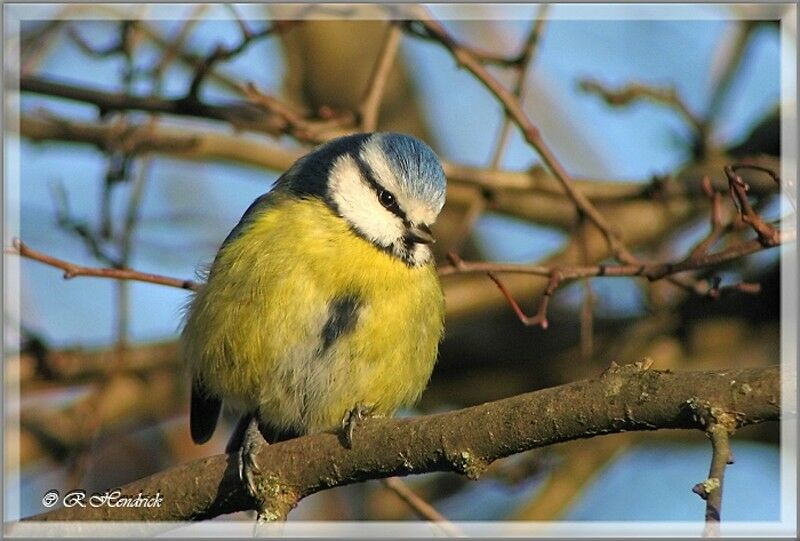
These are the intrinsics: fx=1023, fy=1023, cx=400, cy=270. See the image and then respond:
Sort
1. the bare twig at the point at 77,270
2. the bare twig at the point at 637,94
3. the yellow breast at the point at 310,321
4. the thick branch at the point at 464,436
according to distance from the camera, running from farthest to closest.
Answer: the bare twig at the point at 637,94 < the yellow breast at the point at 310,321 < the bare twig at the point at 77,270 < the thick branch at the point at 464,436

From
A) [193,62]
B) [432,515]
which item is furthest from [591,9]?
[432,515]

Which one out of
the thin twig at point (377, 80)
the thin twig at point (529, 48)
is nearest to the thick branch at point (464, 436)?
the thin twig at point (377, 80)

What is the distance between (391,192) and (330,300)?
350 millimetres

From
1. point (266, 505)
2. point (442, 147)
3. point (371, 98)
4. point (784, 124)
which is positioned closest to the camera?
point (266, 505)

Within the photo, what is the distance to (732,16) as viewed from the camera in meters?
3.46

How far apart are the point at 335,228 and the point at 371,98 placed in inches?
21.4

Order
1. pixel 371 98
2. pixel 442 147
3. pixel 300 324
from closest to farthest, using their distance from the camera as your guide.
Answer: pixel 300 324, pixel 371 98, pixel 442 147

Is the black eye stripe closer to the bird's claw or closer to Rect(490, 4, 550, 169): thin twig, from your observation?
Rect(490, 4, 550, 169): thin twig

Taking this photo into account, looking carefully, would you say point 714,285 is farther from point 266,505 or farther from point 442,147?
point 442,147

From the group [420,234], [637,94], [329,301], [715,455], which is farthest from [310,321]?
[637,94]

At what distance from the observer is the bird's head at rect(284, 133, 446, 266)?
2.65 metres

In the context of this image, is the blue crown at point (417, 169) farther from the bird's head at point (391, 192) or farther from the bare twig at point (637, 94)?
the bare twig at point (637, 94)

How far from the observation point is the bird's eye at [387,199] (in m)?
2.68

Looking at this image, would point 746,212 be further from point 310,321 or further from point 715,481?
point 310,321
